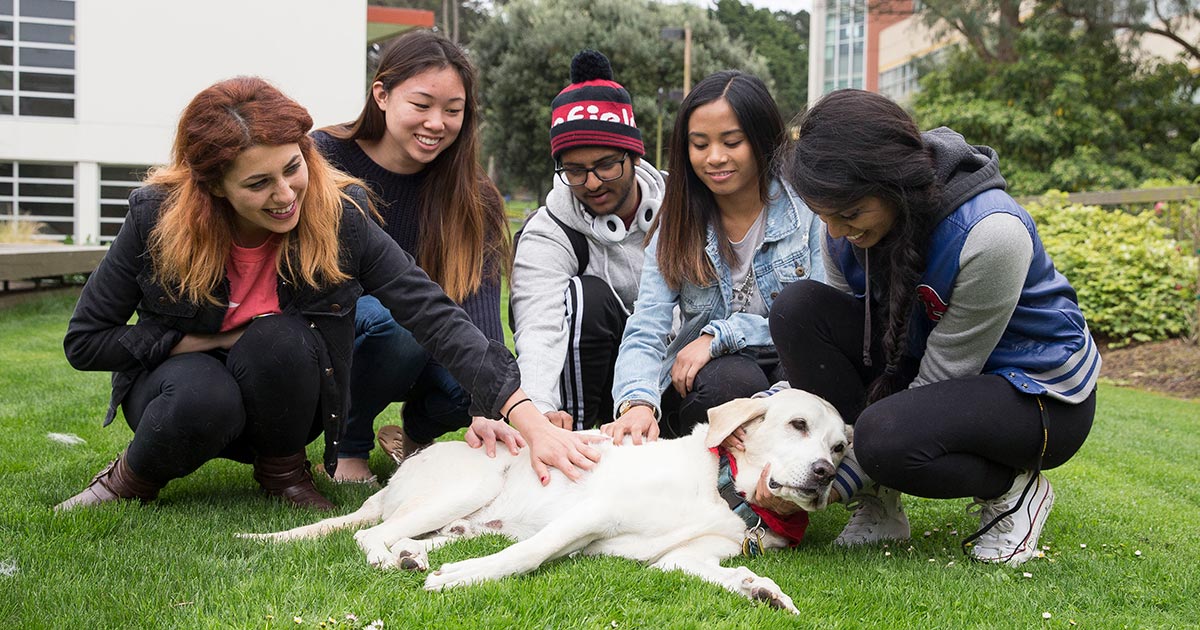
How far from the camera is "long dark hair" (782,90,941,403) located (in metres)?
2.91

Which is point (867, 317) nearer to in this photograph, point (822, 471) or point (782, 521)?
point (822, 471)

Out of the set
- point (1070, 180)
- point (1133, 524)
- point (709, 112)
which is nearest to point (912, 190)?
point (709, 112)

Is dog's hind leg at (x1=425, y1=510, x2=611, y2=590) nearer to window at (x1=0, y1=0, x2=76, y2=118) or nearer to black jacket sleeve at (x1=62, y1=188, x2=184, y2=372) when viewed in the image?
black jacket sleeve at (x1=62, y1=188, x2=184, y2=372)

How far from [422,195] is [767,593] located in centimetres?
238

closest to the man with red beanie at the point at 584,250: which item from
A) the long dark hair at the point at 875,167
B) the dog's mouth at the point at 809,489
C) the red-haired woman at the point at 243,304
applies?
the red-haired woman at the point at 243,304

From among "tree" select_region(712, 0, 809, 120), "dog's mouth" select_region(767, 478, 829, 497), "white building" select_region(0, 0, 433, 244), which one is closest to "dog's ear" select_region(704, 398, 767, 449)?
"dog's mouth" select_region(767, 478, 829, 497)

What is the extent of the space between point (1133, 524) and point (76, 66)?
1878 centimetres

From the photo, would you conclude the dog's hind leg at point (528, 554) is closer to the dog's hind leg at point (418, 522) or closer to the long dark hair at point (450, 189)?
the dog's hind leg at point (418, 522)

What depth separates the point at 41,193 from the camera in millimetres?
18312

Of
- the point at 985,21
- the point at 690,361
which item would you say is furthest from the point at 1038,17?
the point at 690,361

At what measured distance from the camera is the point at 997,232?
2967 mm

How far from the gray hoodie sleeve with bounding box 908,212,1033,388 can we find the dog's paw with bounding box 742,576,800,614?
0.97 meters

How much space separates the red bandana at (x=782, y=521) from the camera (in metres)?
3.32

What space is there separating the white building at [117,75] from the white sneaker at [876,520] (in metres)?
16.0
